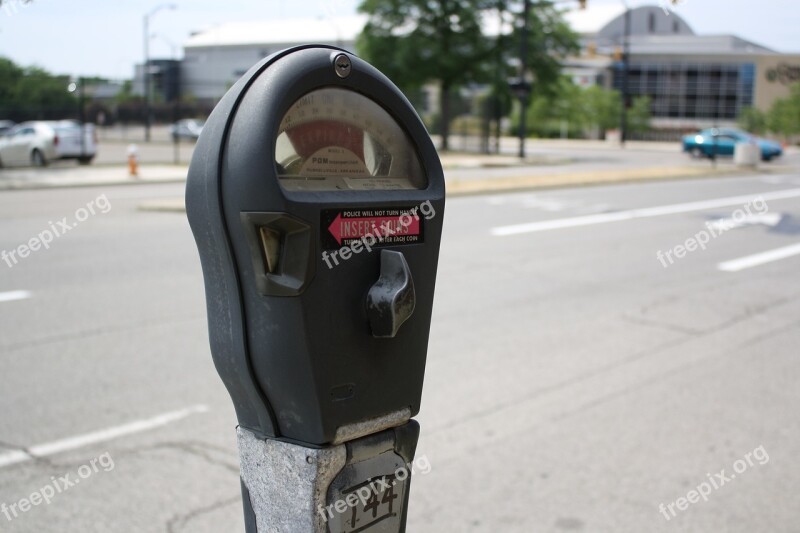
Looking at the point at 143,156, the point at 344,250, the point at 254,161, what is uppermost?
the point at 254,161

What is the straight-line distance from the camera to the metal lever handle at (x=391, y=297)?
159cm

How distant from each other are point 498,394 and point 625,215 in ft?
31.3

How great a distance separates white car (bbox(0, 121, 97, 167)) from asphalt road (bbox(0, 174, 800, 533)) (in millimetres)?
13596

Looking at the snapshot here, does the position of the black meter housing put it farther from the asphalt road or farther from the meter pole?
the asphalt road

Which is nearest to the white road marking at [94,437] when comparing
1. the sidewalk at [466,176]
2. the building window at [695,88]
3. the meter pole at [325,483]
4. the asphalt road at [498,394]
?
the asphalt road at [498,394]

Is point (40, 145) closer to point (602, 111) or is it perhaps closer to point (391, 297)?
point (391, 297)

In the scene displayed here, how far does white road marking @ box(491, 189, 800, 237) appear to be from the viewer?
1244cm

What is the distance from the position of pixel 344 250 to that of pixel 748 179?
76.5 ft

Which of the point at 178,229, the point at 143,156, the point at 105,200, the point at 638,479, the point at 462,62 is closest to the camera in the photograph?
the point at 638,479

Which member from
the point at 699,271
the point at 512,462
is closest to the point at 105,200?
the point at 699,271

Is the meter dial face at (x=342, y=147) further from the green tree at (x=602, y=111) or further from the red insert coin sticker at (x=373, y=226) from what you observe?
the green tree at (x=602, y=111)

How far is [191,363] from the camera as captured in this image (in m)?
5.73

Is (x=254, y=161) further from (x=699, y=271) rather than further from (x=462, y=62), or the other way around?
(x=462, y=62)

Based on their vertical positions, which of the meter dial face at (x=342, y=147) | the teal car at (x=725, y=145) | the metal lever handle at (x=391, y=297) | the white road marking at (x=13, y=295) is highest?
the meter dial face at (x=342, y=147)
